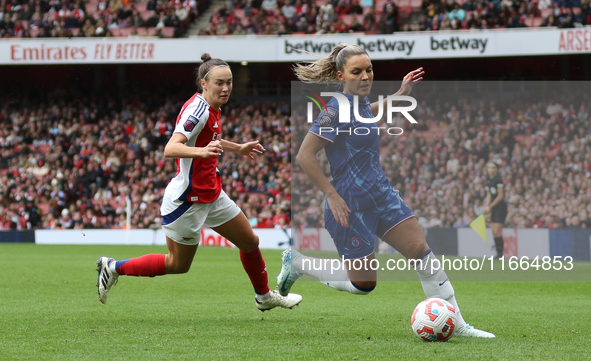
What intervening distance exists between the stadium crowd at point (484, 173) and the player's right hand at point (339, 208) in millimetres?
5579

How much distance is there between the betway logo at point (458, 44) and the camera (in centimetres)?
2122

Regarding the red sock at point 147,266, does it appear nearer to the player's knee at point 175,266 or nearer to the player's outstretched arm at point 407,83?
the player's knee at point 175,266

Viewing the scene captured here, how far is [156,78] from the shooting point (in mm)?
26516

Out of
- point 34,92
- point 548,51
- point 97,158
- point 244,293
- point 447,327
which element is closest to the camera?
point 447,327

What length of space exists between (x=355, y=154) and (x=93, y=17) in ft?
69.6

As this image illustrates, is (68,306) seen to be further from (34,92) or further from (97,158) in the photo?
(34,92)

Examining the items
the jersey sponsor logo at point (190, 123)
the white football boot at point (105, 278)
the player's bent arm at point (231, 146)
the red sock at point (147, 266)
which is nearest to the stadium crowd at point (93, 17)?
the player's bent arm at point (231, 146)

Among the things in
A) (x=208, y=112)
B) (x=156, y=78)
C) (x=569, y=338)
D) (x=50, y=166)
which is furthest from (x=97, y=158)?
(x=569, y=338)

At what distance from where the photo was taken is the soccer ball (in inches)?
183

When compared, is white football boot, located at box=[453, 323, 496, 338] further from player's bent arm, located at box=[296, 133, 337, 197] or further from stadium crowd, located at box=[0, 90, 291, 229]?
stadium crowd, located at box=[0, 90, 291, 229]

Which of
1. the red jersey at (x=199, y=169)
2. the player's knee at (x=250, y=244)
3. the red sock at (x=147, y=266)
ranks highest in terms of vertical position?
the red jersey at (x=199, y=169)

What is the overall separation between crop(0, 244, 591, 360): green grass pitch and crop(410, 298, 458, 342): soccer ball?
77 mm

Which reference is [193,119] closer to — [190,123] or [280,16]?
[190,123]

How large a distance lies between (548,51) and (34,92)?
58.4 feet
